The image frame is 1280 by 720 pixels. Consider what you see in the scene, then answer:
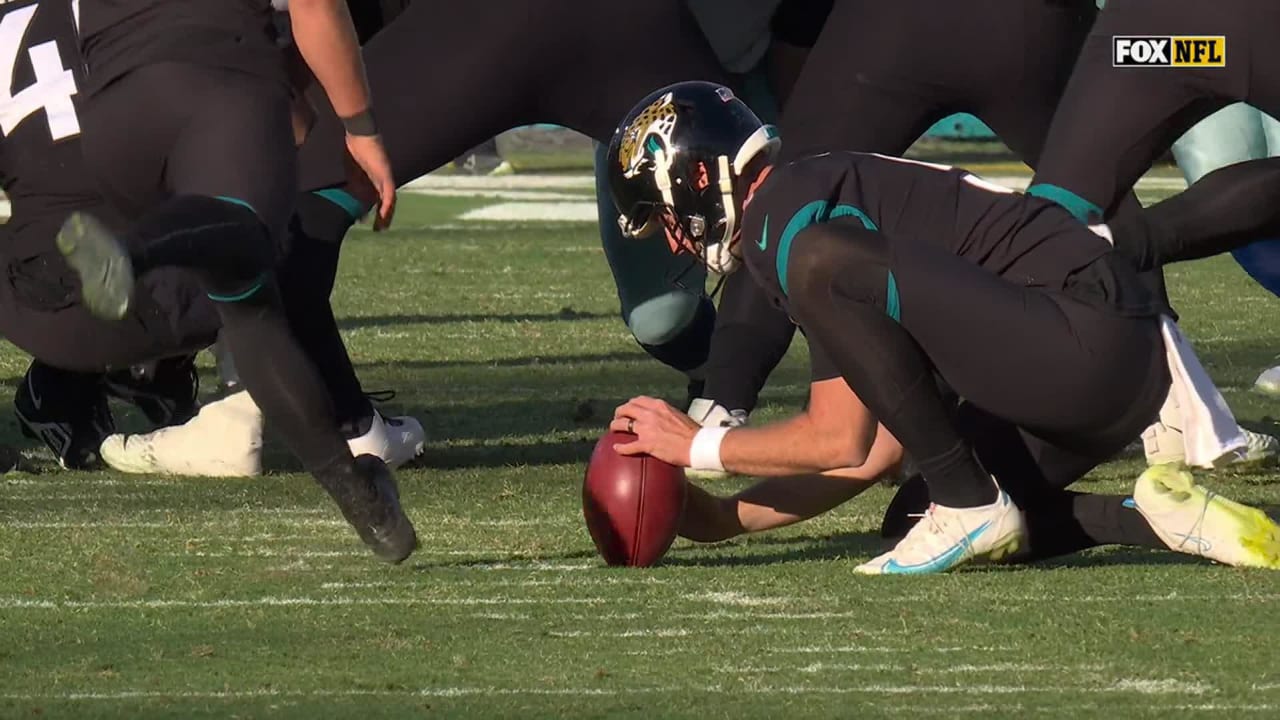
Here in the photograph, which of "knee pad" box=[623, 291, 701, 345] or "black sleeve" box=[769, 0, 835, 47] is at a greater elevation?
"black sleeve" box=[769, 0, 835, 47]

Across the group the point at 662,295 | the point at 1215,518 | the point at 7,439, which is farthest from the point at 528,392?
the point at 1215,518

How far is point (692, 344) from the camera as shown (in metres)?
8.16

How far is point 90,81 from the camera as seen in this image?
5.76 meters

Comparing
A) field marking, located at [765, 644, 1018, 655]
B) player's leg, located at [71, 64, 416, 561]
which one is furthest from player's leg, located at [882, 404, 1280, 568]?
player's leg, located at [71, 64, 416, 561]

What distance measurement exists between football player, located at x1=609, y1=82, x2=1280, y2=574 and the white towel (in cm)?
4

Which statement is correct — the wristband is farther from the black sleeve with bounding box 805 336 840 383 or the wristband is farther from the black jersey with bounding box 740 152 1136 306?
the black sleeve with bounding box 805 336 840 383

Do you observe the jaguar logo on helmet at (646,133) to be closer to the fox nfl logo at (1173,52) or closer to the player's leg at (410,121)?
the fox nfl logo at (1173,52)

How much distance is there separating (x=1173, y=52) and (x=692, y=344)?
2.26 m

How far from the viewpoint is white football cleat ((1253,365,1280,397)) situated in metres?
8.52

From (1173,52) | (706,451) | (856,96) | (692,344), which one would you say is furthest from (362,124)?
(692,344)

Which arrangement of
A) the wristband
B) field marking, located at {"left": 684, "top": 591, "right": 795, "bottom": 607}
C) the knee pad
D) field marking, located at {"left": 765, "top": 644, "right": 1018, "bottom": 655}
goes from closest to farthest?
field marking, located at {"left": 765, "top": 644, "right": 1018, "bottom": 655}
field marking, located at {"left": 684, "top": 591, "right": 795, "bottom": 607}
the wristband
the knee pad

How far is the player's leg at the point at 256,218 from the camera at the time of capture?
5391 mm

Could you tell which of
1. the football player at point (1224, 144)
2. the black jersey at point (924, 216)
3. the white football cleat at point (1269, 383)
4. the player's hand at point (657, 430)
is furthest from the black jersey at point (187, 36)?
the white football cleat at point (1269, 383)

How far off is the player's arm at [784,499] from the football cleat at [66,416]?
7.46 ft
